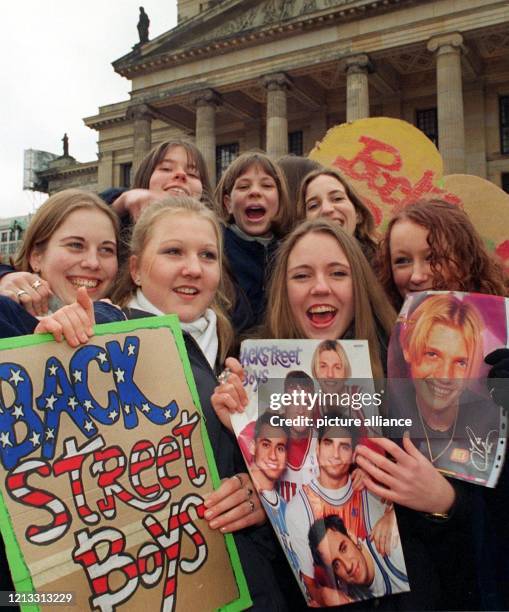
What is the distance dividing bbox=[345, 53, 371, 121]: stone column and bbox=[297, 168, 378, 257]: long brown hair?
76.9 ft

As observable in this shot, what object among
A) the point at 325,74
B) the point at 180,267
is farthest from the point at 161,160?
the point at 325,74

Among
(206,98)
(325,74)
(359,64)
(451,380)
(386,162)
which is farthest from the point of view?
(206,98)

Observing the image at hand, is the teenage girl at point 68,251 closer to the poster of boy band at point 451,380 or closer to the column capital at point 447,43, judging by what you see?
the poster of boy band at point 451,380

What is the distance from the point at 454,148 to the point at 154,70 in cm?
1808

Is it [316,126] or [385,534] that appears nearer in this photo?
[385,534]

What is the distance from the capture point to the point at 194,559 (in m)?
2.11

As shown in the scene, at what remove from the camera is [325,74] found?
3028 centimetres

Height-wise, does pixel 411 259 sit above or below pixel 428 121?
below

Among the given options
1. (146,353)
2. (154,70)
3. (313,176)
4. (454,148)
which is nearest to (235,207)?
(313,176)

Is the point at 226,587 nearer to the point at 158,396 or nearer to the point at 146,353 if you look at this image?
the point at 158,396

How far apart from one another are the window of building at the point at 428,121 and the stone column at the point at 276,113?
24.4 feet

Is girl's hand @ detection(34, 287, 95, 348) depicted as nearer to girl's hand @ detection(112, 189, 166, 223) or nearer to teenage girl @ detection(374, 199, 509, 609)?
teenage girl @ detection(374, 199, 509, 609)

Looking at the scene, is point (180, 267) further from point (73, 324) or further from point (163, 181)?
point (163, 181)

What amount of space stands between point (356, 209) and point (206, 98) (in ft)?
95.3
